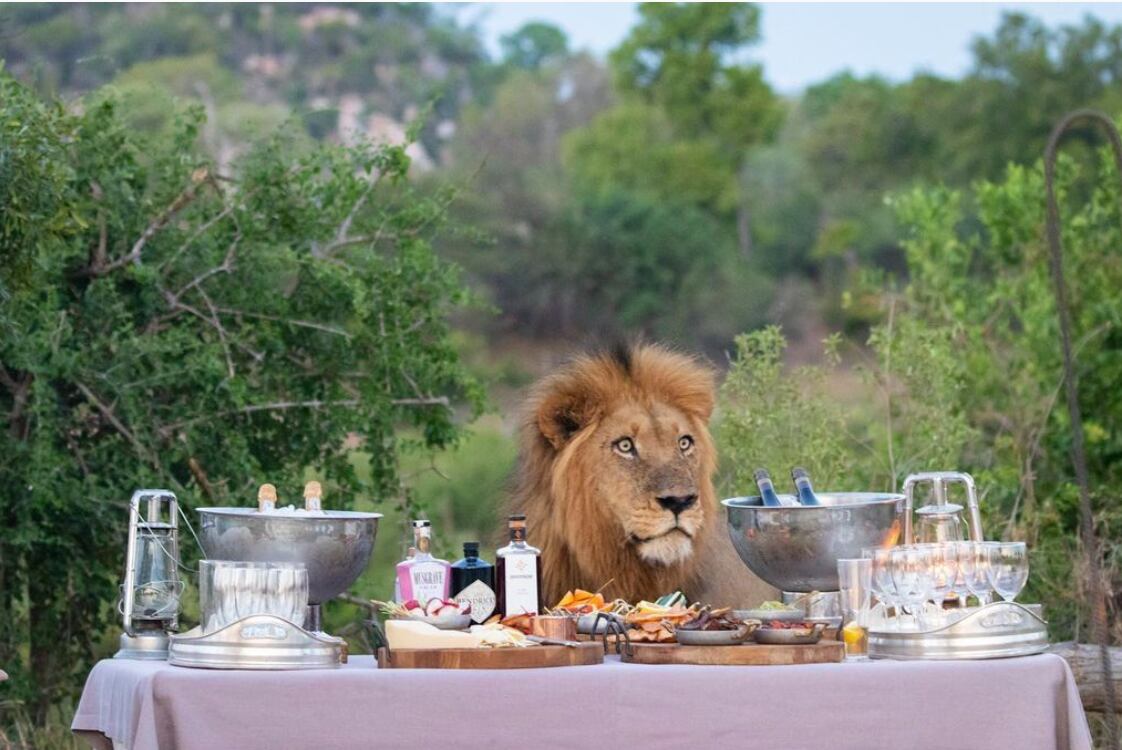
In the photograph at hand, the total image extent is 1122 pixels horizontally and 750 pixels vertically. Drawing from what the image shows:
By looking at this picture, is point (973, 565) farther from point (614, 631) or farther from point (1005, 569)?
point (614, 631)

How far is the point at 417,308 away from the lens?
23.9 feet

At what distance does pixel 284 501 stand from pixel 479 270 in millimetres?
→ 32506

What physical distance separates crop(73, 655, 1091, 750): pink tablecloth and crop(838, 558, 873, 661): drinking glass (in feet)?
0.95

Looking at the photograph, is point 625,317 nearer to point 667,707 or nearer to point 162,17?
point 162,17

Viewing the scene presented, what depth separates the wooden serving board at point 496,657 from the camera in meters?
3.60

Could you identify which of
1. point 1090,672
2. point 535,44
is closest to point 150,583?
point 1090,672

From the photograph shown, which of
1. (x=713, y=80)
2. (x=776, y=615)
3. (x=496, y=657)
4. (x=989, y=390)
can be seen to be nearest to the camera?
(x=496, y=657)

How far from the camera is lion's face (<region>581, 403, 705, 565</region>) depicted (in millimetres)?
4727

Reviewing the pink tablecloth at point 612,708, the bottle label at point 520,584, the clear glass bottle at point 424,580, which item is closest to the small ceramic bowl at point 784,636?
the pink tablecloth at point 612,708

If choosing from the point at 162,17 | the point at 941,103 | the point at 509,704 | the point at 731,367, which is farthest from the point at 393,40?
the point at 509,704

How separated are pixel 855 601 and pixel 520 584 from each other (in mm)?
790

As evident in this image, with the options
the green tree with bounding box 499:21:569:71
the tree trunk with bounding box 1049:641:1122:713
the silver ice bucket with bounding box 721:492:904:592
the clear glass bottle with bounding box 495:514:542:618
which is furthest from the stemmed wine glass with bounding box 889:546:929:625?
the green tree with bounding box 499:21:569:71

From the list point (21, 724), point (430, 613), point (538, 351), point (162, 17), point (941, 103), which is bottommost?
point (21, 724)

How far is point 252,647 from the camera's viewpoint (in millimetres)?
3600
